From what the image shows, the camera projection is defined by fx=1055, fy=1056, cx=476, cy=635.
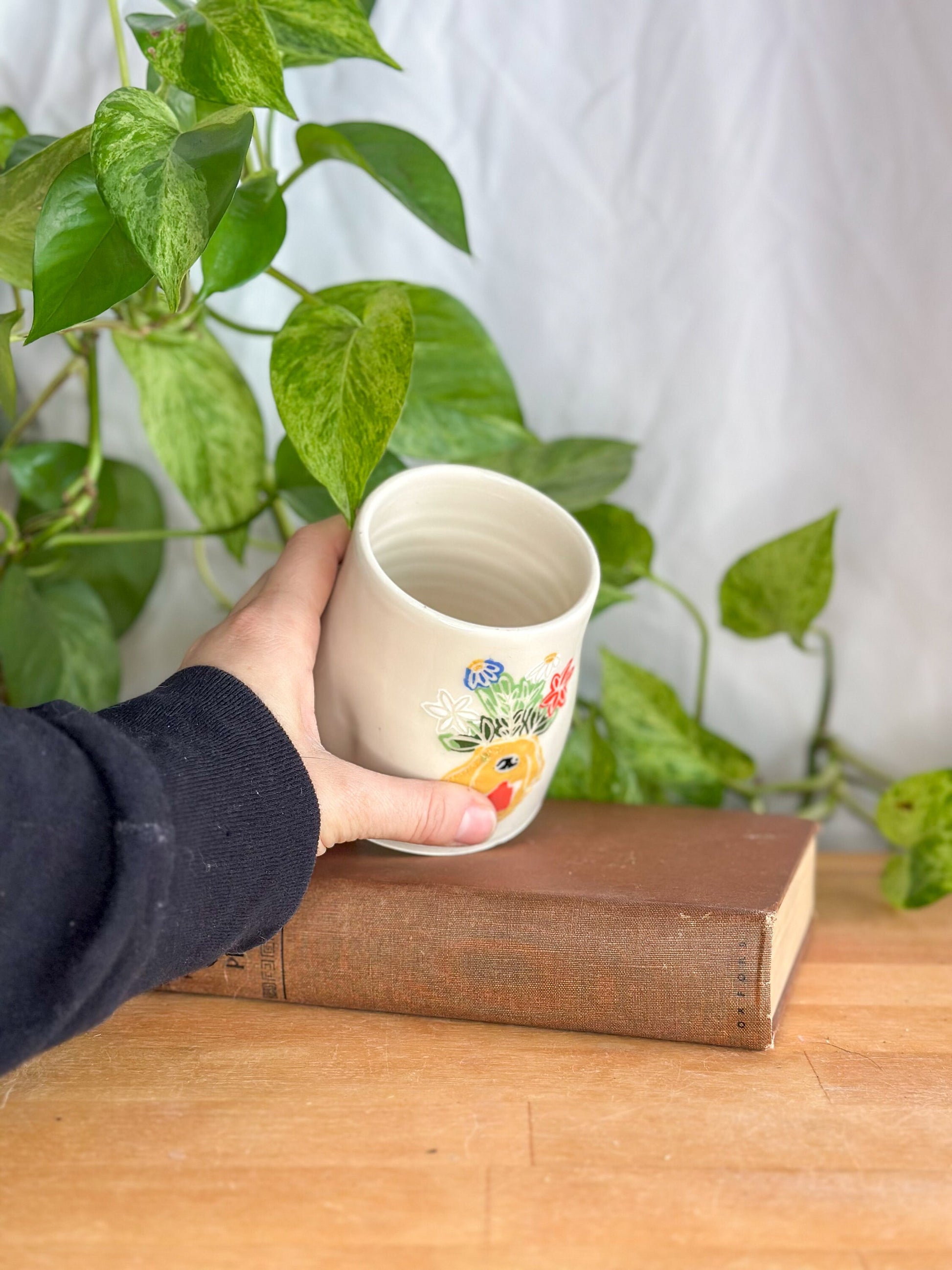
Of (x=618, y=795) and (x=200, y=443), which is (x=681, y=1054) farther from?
(x=200, y=443)

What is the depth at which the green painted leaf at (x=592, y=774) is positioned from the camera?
72cm

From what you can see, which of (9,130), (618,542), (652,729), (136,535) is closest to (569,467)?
(618,542)

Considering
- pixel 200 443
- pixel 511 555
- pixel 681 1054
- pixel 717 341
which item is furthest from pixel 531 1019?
pixel 717 341

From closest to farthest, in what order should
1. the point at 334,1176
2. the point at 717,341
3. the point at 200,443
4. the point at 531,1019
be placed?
the point at 334,1176 < the point at 531,1019 < the point at 200,443 < the point at 717,341

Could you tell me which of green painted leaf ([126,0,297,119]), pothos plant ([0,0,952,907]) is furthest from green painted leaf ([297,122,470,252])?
green painted leaf ([126,0,297,119])

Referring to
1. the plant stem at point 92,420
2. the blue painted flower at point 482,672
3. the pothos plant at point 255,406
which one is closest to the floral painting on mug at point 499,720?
the blue painted flower at point 482,672

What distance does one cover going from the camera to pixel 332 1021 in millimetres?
514

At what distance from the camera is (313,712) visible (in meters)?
0.53

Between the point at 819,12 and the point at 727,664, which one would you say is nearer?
the point at 819,12

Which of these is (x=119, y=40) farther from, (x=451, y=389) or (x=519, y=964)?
(x=519, y=964)

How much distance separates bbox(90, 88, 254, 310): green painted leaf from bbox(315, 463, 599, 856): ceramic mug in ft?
0.50

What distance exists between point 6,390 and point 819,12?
58 centimetres

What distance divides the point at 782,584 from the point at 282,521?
0.35 metres

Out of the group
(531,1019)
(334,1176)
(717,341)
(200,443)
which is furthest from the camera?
(717,341)
